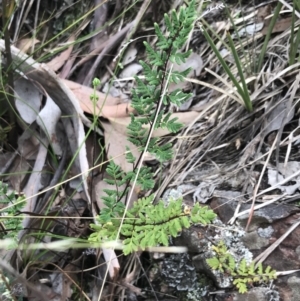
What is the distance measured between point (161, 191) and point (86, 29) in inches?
34.8

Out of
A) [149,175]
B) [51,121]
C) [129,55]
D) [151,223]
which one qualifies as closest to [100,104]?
[51,121]

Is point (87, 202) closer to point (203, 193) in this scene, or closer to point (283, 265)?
point (203, 193)

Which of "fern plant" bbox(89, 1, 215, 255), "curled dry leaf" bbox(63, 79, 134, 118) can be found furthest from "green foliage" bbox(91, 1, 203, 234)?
"curled dry leaf" bbox(63, 79, 134, 118)

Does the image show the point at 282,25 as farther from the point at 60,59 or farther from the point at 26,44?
the point at 26,44


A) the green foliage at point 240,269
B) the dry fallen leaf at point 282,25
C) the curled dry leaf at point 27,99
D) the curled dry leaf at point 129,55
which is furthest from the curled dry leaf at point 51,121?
the dry fallen leaf at point 282,25

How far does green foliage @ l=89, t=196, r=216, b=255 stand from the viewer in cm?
118

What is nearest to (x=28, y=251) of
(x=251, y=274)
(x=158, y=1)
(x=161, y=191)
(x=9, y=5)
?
(x=161, y=191)

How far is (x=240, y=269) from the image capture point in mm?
1418

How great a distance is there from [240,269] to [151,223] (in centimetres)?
36

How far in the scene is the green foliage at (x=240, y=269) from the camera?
1396mm

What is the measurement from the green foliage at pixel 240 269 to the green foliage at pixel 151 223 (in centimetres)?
22

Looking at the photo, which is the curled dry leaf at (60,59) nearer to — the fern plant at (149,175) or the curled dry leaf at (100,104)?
the curled dry leaf at (100,104)

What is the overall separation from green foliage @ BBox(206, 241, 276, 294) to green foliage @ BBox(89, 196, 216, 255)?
0.71 feet

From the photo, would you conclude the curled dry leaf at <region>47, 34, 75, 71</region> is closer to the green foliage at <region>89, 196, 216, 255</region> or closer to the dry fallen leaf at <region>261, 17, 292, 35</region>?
the dry fallen leaf at <region>261, 17, 292, 35</region>
